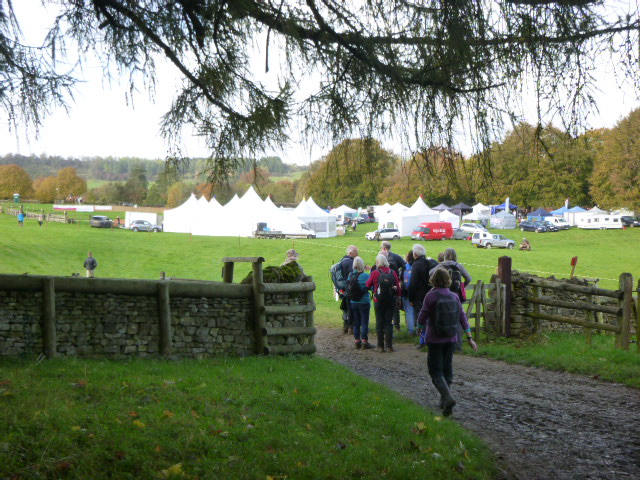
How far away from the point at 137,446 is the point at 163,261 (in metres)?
34.3

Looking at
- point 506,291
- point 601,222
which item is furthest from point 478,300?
point 601,222

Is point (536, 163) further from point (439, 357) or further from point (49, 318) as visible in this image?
point (49, 318)

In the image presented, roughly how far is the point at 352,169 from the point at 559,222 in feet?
215

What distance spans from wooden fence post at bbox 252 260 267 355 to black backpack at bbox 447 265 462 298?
305cm

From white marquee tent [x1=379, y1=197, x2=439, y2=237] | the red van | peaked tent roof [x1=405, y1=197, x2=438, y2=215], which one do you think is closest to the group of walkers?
the red van

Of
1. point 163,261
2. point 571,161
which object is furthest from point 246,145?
point 163,261

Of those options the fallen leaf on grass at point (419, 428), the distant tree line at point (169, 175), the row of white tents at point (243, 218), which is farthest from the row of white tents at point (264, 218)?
the distant tree line at point (169, 175)

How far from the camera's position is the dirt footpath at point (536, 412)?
18.9ft

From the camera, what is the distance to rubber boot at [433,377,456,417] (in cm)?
718

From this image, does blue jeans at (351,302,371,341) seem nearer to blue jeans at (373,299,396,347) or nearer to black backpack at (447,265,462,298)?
blue jeans at (373,299,396,347)

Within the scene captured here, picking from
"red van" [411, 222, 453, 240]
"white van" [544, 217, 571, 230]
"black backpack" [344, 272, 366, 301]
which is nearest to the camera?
"black backpack" [344, 272, 366, 301]

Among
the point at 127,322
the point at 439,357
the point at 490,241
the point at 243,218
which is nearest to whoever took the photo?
the point at 439,357

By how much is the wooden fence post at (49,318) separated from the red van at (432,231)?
47415mm

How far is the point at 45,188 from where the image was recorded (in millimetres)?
6031
